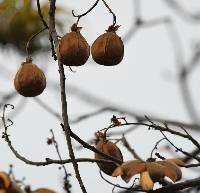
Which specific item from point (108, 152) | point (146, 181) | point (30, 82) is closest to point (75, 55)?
point (30, 82)

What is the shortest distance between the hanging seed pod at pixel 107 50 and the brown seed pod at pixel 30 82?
0.54ft

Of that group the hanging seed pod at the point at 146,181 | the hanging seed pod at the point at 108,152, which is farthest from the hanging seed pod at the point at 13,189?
the hanging seed pod at the point at 146,181

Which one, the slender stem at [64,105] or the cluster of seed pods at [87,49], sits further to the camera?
the cluster of seed pods at [87,49]

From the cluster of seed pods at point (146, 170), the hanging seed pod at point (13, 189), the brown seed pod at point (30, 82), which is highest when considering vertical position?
the brown seed pod at point (30, 82)

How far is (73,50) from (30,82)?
0.17 metres

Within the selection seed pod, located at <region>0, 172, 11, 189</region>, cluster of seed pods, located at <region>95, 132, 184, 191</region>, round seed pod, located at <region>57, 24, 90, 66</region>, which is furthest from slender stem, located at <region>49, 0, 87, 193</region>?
seed pod, located at <region>0, 172, 11, 189</region>

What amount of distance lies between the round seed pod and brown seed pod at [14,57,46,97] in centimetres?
12

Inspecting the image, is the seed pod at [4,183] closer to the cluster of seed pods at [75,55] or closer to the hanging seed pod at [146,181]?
the cluster of seed pods at [75,55]

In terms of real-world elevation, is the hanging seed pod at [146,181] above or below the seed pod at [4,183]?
below

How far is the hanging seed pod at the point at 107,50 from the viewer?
179 cm

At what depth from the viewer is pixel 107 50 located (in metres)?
1.79

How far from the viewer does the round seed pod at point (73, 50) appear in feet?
5.70

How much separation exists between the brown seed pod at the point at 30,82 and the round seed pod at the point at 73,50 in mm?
115

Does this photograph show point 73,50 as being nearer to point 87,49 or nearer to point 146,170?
point 87,49
